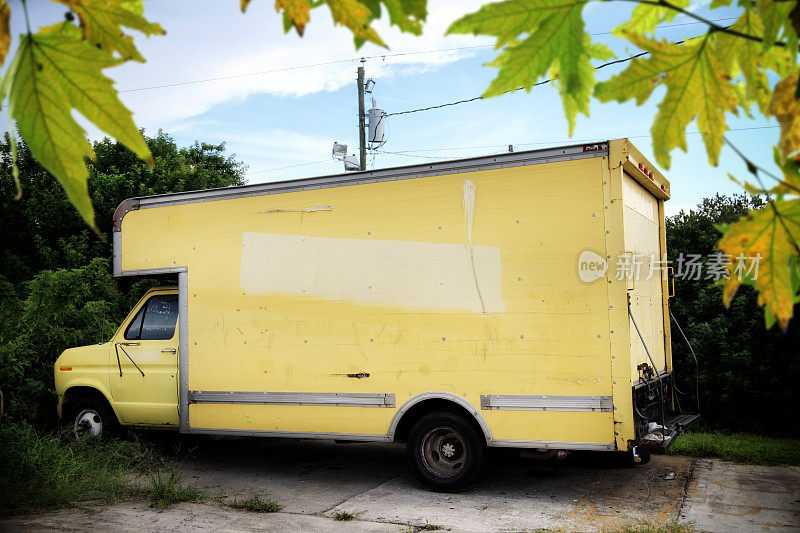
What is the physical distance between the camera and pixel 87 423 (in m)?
8.12

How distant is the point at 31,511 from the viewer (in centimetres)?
562

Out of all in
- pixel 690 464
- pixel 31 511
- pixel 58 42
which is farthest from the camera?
pixel 690 464

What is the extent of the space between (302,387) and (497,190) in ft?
9.22

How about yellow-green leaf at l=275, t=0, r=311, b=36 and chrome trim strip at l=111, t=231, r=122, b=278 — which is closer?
yellow-green leaf at l=275, t=0, r=311, b=36

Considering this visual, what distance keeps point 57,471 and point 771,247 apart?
6.79 meters

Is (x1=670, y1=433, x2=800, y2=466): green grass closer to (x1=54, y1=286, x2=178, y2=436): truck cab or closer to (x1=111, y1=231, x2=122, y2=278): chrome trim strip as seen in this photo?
(x1=54, y1=286, x2=178, y2=436): truck cab

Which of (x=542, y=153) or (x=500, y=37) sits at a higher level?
(x=542, y=153)

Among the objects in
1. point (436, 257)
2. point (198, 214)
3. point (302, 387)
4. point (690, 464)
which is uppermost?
point (198, 214)

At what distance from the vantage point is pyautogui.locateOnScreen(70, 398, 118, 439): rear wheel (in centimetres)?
798

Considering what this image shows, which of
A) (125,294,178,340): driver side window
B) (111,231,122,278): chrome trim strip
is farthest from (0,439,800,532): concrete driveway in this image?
(111,231,122,278): chrome trim strip

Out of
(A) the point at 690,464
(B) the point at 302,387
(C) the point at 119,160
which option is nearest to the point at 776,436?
(A) the point at 690,464

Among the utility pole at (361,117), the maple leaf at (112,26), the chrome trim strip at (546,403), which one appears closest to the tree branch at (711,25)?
the maple leaf at (112,26)

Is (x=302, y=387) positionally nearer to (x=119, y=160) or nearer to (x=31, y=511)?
(x=31, y=511)

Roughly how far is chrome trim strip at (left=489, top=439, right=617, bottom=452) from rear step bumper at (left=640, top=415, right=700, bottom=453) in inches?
13.6
